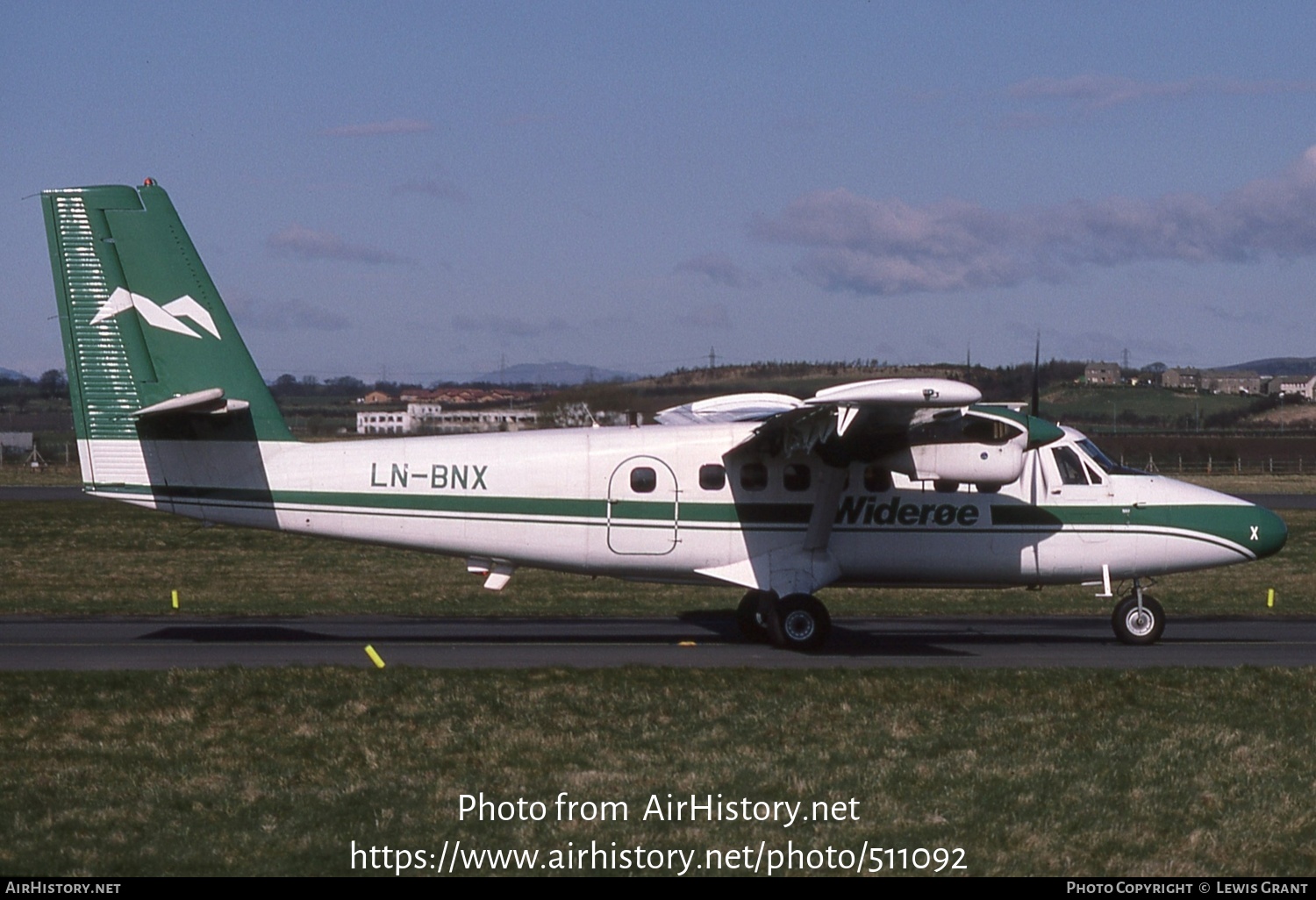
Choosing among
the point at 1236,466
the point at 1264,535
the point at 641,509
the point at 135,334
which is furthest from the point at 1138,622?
the point at 1236,466

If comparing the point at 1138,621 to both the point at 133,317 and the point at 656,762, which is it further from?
the point at 133,317

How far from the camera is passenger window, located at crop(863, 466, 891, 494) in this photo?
1839 centimetres

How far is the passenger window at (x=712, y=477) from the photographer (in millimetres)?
18250

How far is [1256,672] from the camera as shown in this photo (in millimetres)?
15242

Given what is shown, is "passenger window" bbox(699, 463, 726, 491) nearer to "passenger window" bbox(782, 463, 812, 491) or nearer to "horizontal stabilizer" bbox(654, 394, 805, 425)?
"passenger window" bbox(782, 463, 812, 491)

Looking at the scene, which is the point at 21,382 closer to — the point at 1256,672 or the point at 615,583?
the point at 615,583

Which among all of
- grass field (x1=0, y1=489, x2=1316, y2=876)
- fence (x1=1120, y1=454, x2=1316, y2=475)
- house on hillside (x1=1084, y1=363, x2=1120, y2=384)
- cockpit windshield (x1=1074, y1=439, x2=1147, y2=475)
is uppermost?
house on hillside (x1=1084, y1=363, x2=1120, y2=384)

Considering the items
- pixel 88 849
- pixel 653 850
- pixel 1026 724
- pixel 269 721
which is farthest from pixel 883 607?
pixel 88 849

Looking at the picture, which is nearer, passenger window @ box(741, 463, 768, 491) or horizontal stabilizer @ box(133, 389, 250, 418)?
horizontal stabilizer @ box(133, 389, 250, 418)

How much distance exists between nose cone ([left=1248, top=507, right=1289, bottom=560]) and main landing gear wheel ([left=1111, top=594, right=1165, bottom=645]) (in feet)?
5.09

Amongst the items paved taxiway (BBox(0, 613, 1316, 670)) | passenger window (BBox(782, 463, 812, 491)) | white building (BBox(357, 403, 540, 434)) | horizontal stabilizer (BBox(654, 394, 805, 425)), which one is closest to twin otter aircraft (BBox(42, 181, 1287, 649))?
passenger window (BBox(782, 463, 812, 491))

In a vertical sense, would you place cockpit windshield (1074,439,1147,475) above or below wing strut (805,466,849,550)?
above

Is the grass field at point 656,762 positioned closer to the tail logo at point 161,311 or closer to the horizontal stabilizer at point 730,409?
the tail logo at point 161,311

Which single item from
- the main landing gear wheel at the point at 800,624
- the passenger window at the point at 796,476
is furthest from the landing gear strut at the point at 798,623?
the passenger window at the point at 796,476
